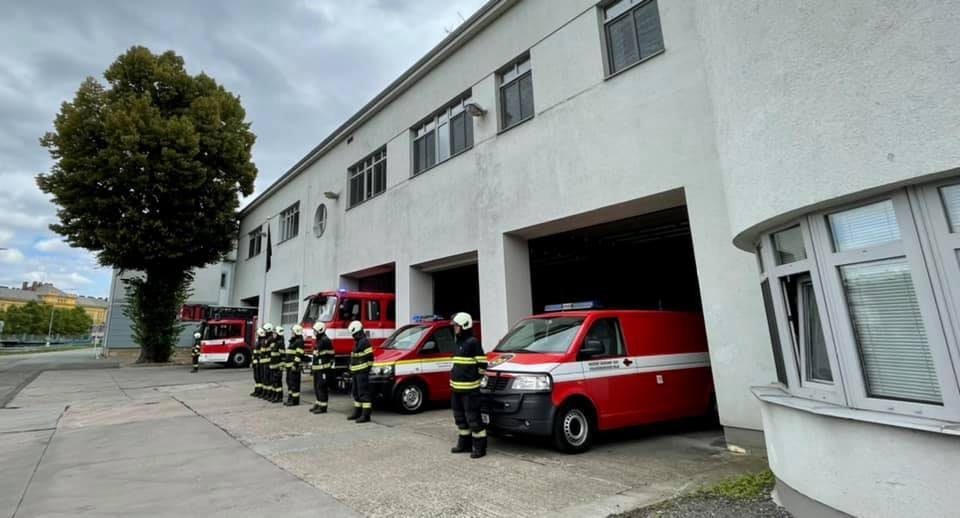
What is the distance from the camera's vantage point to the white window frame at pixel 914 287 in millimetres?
3102

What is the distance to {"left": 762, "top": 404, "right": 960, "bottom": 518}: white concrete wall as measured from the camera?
9.57 feet

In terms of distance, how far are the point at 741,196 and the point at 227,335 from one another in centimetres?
2587

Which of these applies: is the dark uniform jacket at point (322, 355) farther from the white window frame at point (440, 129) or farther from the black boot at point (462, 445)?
the white window frame at point (440, 129)

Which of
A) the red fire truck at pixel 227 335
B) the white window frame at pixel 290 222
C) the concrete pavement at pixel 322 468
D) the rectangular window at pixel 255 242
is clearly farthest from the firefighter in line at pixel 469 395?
the rectangular window at pixel 255 242

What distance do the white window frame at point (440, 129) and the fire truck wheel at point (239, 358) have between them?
54.0 ft

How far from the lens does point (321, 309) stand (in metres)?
13.5

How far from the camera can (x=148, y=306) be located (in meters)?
27.7

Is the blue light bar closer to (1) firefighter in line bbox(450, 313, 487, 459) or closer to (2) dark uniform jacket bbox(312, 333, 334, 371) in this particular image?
(1) firefighter in line bbox(450, 313, 487, 459)

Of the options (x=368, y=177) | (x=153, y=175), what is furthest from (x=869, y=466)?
(x=153, y=175)

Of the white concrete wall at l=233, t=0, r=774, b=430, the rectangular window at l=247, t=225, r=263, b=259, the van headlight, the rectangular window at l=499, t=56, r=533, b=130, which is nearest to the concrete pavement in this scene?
the van headlight

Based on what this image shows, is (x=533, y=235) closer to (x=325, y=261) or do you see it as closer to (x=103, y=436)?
(x=103, y=436)

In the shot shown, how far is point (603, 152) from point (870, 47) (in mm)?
5673

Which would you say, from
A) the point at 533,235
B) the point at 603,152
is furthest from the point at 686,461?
the point at 533,235

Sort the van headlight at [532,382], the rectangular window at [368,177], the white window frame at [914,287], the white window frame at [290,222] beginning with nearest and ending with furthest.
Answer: the white window frame at [914,287], the van headlight at [532,382], the rectangular window at [368,177], the white window frame at [290,222]
